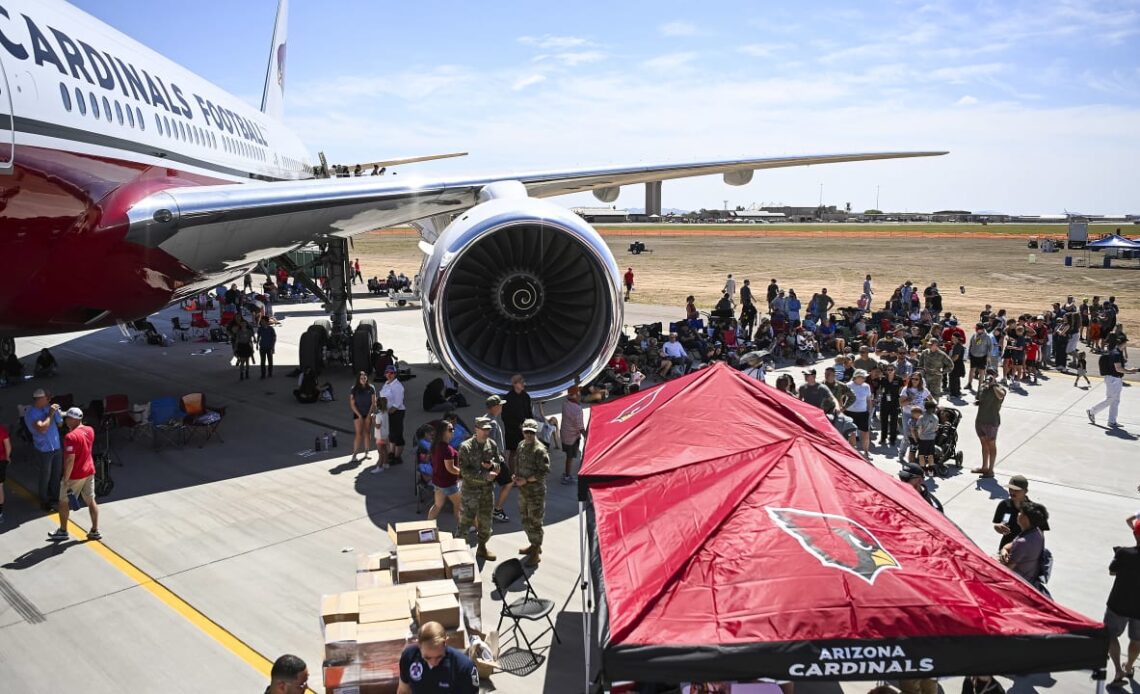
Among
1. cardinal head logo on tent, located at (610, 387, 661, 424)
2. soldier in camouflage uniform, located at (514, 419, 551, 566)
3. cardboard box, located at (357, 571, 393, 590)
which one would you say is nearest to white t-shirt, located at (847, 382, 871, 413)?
cardinal head logo on tent, located at (610, 387, 661, 424)

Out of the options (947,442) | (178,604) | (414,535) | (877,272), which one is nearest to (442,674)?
(414,535)

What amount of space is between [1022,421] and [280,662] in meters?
12.6

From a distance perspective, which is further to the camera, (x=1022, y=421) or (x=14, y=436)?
(x=1022, y=421)

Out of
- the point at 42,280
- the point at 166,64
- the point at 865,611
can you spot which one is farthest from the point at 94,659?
the point at 166,64

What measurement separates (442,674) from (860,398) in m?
8.15

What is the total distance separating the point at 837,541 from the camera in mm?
4176

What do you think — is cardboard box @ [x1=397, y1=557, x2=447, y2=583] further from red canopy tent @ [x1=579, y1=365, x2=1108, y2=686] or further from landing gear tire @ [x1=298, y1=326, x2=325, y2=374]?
landing gear tire @ [x1=298, y1=326, x2=325, y2=374]

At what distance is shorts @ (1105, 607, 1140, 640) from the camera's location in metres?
5.48

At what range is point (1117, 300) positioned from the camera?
30.7 m

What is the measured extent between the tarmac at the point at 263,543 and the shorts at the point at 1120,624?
1.31ft

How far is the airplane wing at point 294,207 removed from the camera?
380 inches

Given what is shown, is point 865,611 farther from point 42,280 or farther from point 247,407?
point 247,407

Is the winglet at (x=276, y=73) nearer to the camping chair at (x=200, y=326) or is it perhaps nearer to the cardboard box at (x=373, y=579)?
the camping chair at (x=200, y=326)

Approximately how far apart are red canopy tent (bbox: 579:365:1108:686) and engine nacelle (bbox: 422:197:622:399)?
441 centimetres
